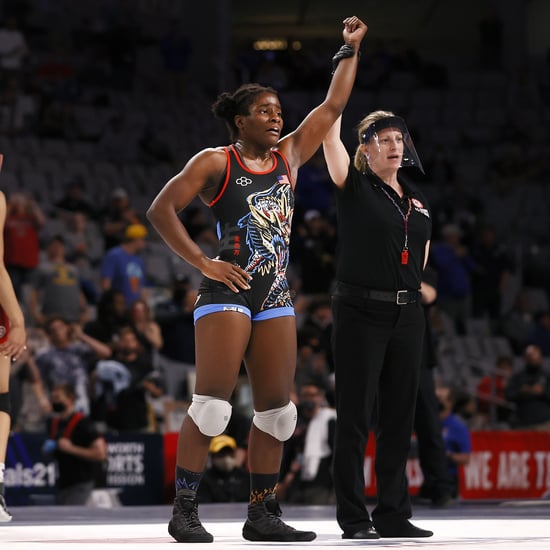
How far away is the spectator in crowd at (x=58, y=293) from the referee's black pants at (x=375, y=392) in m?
7.43

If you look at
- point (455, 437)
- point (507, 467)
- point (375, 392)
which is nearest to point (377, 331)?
point (375, 392)

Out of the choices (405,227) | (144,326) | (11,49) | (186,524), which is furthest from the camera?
(11,49)

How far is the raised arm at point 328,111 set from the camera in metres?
5.53

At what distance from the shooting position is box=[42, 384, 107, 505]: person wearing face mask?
10.2m

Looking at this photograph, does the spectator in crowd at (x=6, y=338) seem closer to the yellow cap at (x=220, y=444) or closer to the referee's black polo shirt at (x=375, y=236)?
the referee's black polo shirt at (x=375, y=236)

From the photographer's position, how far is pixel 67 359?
1175cm

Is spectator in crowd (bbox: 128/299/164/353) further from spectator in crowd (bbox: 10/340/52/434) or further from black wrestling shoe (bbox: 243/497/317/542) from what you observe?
black wrestling shoe (bbox: 243/497/317/542)

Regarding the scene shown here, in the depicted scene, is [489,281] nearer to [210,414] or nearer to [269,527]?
[269,527]

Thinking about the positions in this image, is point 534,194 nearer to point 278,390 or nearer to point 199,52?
point 199,52

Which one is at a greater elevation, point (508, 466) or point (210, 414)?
point (210, 414)

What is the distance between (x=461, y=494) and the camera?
11.4m

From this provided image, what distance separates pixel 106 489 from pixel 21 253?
11.4 ft

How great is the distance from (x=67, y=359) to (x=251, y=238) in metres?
6.79

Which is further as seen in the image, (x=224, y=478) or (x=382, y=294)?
(x=224, y=478)
